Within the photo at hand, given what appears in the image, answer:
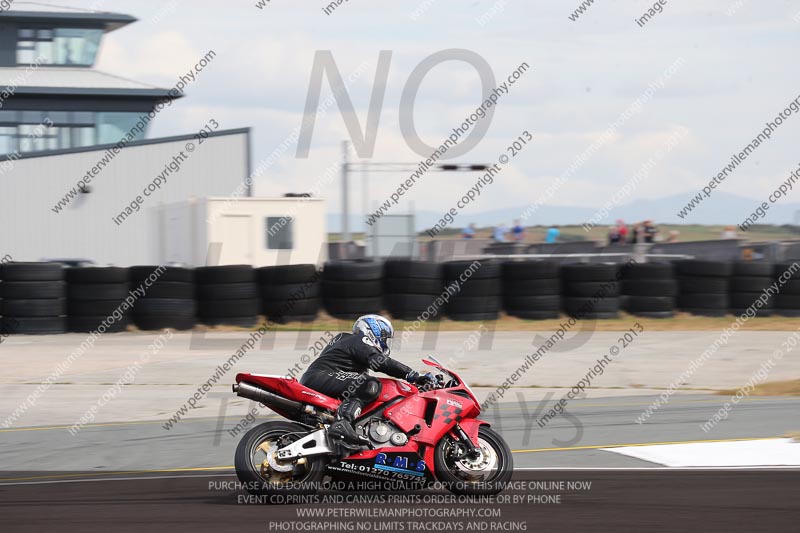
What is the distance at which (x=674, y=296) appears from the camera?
19.5 meters

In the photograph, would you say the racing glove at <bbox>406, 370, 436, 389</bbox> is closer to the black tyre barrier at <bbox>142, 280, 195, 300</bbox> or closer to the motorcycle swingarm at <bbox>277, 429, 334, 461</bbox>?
the motorcycle swingarm at <bbox>277, 429, 334, 461</bbox>

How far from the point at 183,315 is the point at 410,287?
158 inches

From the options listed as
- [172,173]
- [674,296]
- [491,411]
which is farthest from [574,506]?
[172,173]

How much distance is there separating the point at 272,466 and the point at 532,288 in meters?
12.6

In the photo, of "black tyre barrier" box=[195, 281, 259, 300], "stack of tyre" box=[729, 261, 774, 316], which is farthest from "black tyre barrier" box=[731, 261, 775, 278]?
"black tyre barrier" box=[195, 281, 259, 300]

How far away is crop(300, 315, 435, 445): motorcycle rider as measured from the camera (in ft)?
23.9

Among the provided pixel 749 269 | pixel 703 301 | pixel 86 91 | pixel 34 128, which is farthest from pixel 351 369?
pixel 34 128

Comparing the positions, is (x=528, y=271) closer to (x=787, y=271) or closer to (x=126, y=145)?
(x=787, y=271)

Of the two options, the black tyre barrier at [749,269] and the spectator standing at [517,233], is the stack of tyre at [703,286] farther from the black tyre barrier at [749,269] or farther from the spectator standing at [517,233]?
the spectator standing at [517,233]

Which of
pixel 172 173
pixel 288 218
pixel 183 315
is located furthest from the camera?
pixel 172 173

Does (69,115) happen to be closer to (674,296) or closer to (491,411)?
(674,296)

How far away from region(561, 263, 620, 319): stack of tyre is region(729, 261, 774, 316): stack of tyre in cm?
224

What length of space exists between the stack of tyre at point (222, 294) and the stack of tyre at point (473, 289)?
355 centimetres

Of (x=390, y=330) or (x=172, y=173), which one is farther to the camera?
(x=172, y=173)
